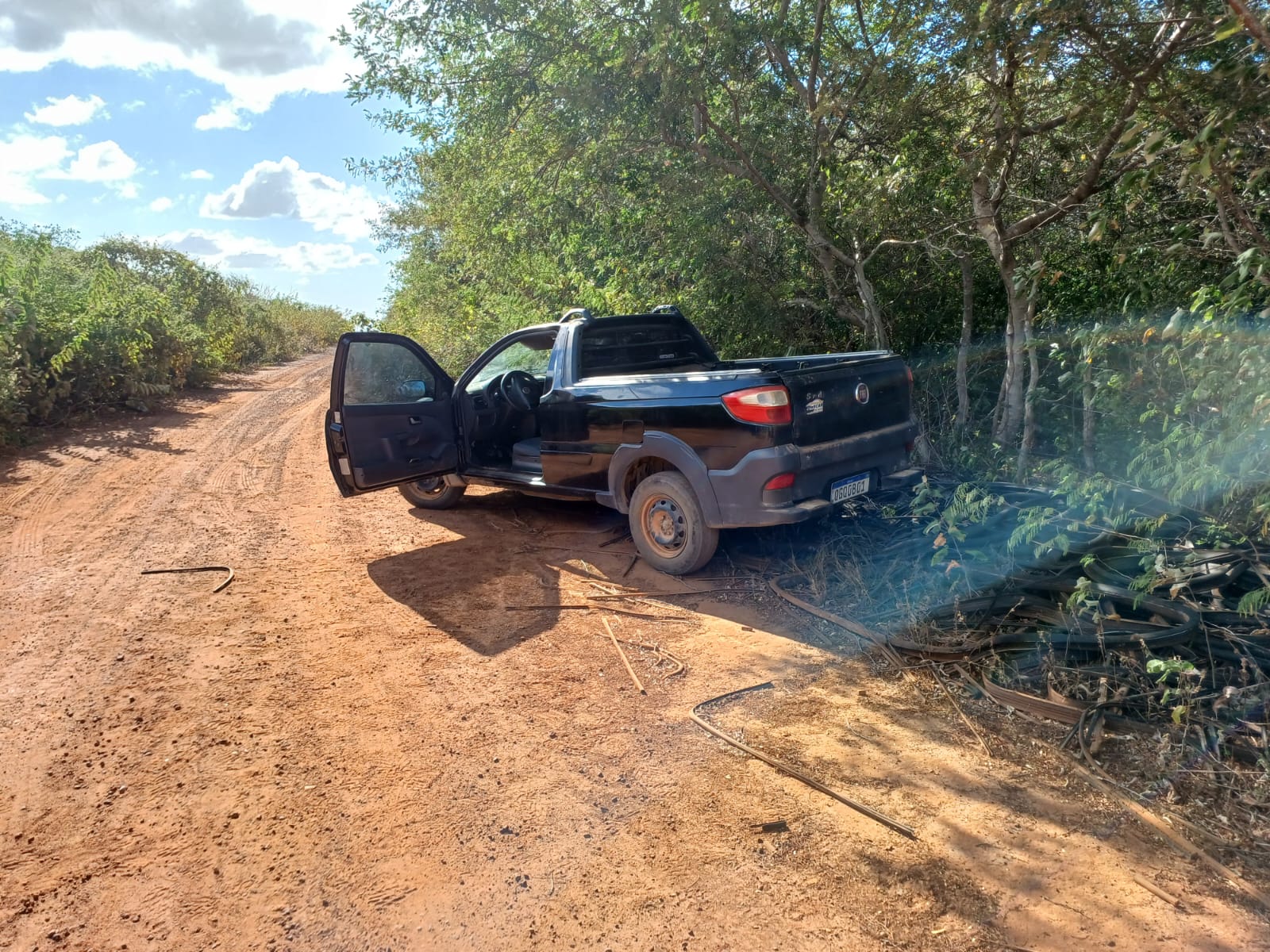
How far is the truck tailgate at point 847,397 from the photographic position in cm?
455

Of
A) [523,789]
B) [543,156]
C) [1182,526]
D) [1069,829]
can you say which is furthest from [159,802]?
[543,156]

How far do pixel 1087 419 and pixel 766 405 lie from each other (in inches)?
117

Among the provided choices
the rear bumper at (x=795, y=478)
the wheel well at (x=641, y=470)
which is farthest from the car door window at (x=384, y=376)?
the rear bumper at (x=795, y=478)

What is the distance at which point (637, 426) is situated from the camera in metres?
5.17

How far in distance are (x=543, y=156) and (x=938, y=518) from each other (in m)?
5.66

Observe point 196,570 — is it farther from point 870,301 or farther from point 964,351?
point 964,351

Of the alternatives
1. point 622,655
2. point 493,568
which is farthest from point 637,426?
point 622,655

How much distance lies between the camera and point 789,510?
449 cm

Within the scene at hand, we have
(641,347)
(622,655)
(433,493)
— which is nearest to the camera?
(622,655)

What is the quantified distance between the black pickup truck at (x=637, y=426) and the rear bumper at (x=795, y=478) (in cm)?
1

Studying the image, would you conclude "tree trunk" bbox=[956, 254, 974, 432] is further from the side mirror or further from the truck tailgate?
the side mirror

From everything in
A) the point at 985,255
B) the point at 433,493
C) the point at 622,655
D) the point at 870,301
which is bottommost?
the point at 622,655

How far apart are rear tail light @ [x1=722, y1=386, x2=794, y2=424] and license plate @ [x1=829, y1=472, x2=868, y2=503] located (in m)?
0.59

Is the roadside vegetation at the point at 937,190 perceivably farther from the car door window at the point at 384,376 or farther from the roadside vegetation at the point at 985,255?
the car door window at the point at 384,376
